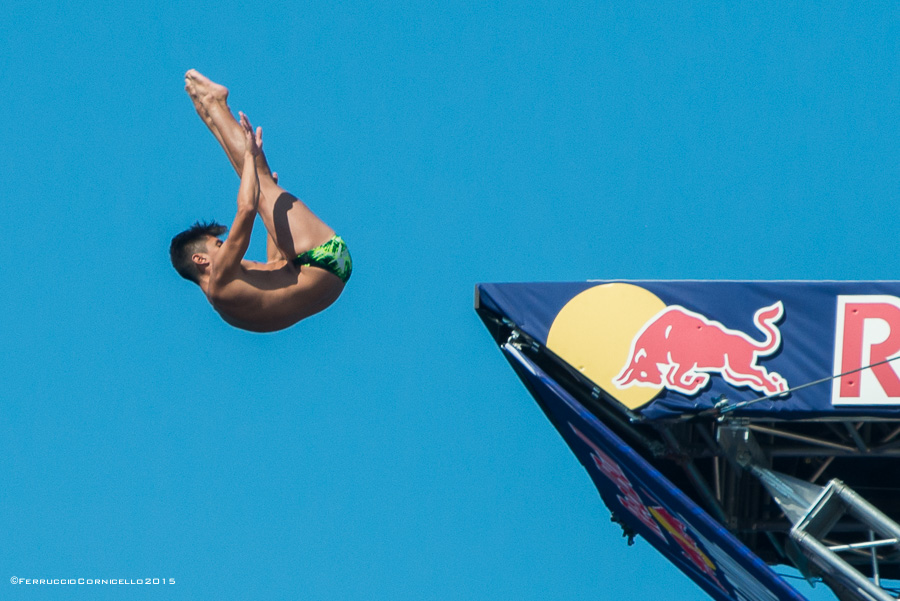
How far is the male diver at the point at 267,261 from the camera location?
7320 mm

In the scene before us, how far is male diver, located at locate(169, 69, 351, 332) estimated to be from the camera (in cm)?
732

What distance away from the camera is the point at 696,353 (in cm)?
771

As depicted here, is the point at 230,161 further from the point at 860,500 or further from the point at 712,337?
the point at 860,500

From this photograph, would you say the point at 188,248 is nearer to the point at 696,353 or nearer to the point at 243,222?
the point at 243,222

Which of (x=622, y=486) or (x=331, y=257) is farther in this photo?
(x=622, y=486)

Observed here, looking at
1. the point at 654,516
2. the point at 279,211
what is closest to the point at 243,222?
the point at 279,211

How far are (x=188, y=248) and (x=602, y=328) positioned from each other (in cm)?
255

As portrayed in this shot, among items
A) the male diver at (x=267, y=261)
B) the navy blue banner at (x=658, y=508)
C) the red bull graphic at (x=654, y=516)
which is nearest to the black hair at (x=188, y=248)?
the male diver at (x=267, y=261)

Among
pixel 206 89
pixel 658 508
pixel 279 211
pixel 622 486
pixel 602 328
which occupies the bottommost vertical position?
pixel 658 508

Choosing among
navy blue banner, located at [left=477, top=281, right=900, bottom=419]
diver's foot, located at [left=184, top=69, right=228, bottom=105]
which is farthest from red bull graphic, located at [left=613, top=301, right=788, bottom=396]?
diver's foot, located at [left=184, top=69, right=228, bottom=105]

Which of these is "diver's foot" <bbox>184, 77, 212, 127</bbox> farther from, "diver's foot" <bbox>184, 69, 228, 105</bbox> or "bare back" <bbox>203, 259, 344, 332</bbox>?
"bare back" <bbox>203, 259, 344, 332</bbox>

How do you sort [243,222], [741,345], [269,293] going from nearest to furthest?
1. [243,222]
2. [269,293]
3. [741,345]

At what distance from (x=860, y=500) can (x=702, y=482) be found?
5.24ft

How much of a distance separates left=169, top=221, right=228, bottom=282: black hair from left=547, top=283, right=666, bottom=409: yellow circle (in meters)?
2.20
